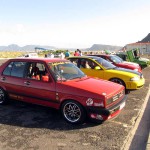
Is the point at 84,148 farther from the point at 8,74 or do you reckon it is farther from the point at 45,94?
the point at 8,74

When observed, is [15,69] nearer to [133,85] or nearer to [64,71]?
[64,71]

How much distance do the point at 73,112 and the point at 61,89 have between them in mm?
670

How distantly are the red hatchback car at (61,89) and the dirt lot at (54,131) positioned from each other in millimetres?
314

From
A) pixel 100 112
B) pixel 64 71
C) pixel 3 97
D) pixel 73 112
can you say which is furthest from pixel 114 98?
pixel 3 97

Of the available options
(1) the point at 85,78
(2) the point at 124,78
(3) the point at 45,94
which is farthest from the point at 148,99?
(3) the point at 45,94

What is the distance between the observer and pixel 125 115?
6.48 meters

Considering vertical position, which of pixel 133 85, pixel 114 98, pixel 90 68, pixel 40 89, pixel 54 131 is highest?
pixel 90 68

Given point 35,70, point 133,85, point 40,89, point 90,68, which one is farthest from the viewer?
point 90,68

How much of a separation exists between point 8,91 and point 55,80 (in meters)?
1.89

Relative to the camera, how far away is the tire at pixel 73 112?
18.1ft

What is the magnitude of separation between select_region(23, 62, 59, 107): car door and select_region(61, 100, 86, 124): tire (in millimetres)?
305

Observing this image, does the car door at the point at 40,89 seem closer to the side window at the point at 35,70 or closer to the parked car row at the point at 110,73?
the side window at the point at 35,70

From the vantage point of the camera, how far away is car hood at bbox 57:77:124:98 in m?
5.41

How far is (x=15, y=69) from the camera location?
683 cm
